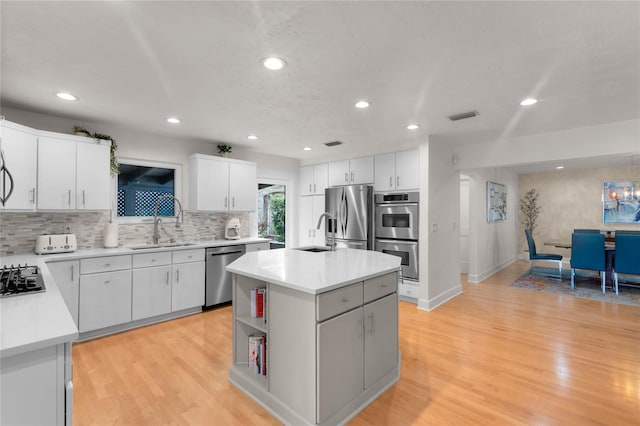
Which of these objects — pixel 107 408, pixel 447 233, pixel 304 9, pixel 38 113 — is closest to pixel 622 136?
pixel 447 233

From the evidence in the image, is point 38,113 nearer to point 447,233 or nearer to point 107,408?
point 107,408

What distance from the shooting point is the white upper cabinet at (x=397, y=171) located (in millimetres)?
4375

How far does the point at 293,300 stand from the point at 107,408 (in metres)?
1.52

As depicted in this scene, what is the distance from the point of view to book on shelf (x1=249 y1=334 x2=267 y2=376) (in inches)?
86.7

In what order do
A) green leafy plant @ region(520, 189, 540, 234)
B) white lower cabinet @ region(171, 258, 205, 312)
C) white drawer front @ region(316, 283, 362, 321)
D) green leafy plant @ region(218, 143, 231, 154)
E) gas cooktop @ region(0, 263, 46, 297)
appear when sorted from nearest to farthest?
1. gas cooktop @ region(0, 263, 46, 297)
2. white drawer front @ region(316, 283, 362, 321)
3. white lower cabinet @ region(171, 258, 205, 312)
4. green leafy plant @ region(218, 143, 231, 154)
5. green leafy plant @ region(520, 189, 540, 234)

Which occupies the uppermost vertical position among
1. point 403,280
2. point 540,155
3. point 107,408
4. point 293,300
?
point 540,155

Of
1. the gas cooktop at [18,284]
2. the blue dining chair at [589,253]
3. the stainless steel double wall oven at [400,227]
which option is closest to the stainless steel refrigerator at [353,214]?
the stainless steel double wall oven at [400,227]

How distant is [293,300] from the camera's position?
189 centimetres

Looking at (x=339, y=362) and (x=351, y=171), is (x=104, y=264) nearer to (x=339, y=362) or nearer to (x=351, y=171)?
(x=339, y=362)

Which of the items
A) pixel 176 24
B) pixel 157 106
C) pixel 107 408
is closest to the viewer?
pixel 176 24

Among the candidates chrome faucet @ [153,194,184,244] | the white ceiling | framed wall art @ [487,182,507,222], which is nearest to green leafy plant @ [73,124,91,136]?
the white ceiling

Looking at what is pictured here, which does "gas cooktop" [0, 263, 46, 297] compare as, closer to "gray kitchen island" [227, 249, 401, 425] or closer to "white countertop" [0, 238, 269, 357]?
"white countertop" [0, 238, 269, 357]

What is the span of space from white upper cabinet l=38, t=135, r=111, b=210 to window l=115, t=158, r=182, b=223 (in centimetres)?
45

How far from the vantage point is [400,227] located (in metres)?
4.48
